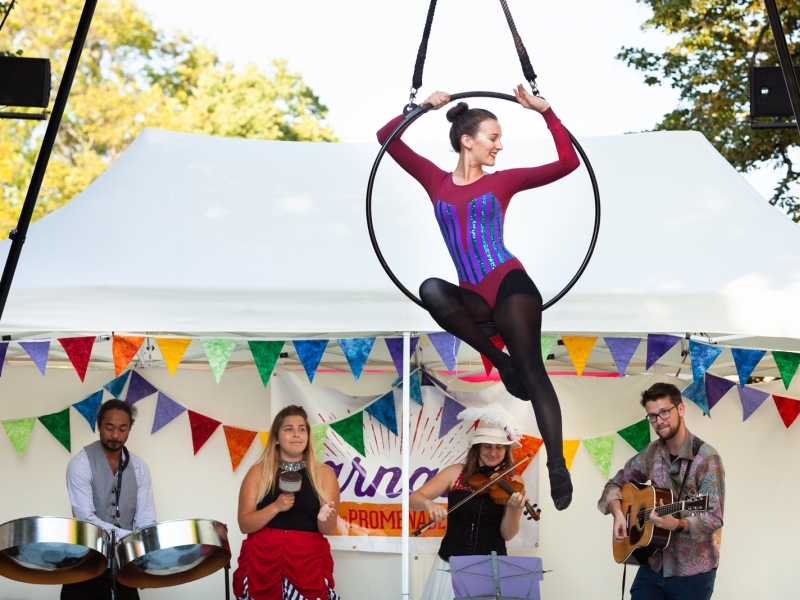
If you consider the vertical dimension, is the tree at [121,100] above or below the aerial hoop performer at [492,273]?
above

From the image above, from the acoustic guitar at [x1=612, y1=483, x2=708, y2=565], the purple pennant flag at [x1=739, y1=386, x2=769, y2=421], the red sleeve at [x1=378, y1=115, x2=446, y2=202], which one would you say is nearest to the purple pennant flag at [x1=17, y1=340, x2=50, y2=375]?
the red sleeve at [x1=378, y1=115, x2=446, y2=202]

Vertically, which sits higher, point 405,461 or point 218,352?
point 218,352

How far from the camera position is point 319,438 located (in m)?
5.65

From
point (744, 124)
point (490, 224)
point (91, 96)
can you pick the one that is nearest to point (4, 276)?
point (490, 224)

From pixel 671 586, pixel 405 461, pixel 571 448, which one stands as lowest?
pixel 671 586

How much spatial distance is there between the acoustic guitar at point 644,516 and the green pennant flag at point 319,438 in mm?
1750

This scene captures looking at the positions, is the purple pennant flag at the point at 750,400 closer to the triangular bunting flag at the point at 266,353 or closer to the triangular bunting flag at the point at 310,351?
the triangular bunting flag at the point at 310,351

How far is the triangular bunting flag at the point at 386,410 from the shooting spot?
18.4 feet

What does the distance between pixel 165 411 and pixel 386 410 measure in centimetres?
136

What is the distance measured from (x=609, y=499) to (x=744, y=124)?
23.8 feet

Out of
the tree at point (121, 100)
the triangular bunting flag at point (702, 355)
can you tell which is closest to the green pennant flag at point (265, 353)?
the triangular bunting flag at point (702, 355)

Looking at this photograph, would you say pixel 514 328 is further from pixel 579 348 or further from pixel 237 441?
pixel 237 441

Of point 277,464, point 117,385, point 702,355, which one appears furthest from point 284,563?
point 702,355

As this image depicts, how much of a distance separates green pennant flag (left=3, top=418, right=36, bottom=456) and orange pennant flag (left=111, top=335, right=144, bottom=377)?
1616 mm
